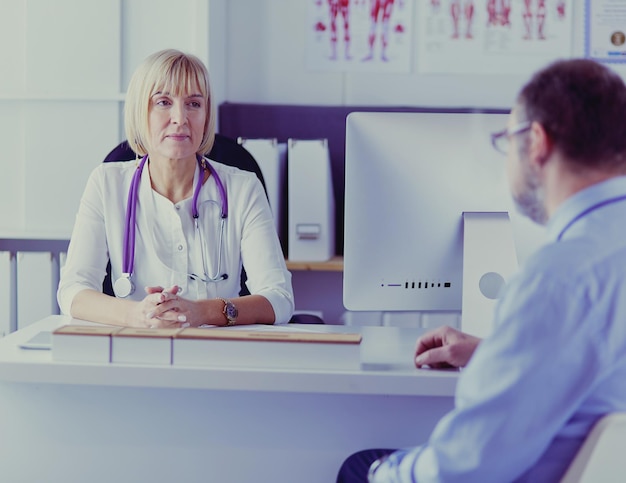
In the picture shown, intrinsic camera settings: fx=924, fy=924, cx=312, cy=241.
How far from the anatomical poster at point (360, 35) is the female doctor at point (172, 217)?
1473 millimetres

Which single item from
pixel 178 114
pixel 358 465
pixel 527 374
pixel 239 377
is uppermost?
pixel 178 114

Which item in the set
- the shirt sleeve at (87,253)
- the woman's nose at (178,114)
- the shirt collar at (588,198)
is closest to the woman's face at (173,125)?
the woman's nose at (178,114)

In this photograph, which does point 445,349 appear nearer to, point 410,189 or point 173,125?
point 410,189

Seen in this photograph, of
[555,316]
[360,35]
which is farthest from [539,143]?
[360,35]

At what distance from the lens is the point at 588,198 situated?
1.09 metres

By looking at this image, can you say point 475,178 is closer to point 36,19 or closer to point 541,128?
point 541,128

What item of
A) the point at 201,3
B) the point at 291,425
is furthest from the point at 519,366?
the point at 201,3

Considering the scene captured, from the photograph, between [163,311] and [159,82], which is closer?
[163,311]

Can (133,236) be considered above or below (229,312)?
above

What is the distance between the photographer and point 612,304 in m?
1.02

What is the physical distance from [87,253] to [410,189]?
77cm

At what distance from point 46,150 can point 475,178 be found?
6.81ft

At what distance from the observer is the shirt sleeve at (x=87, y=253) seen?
205 cm

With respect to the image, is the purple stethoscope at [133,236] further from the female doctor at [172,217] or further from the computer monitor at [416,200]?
the computer monitor at [416,200]
